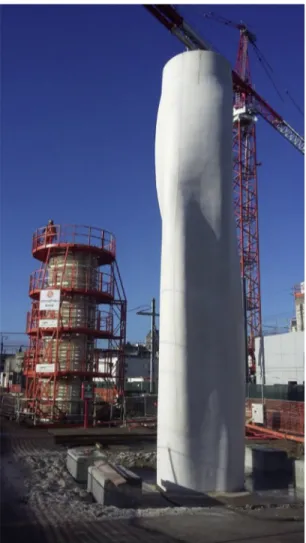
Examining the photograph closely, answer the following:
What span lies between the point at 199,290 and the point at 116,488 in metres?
4.12

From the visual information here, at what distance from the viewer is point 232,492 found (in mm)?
10141

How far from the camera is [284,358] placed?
42.9 meters

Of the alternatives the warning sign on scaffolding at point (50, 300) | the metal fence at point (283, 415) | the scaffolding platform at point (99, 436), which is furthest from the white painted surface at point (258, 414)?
the warning sign on scaffolding at point (50, 300)

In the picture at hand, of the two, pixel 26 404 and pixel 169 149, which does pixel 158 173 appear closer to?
pixel 169 149

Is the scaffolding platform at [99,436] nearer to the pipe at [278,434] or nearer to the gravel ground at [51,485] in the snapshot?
the gravel ground at [51,485]

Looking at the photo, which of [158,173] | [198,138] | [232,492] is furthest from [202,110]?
[232,492]

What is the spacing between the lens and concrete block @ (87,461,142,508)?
876cm

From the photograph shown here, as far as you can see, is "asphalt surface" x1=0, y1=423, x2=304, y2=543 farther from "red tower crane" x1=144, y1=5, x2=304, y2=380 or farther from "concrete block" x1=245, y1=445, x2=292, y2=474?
"red tower crane" x1=144, y1=5, x2=304, y2=380

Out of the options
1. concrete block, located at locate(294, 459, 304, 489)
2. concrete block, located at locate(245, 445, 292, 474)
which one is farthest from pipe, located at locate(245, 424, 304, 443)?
concrete block, located at locate(294, 459, 304, 489)

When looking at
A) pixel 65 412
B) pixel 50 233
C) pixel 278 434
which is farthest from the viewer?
pixel 50 233

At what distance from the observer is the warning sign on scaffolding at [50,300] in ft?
77.7

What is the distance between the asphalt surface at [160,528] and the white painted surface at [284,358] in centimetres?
3374

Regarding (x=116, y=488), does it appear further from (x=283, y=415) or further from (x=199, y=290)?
(x=283, y=415)

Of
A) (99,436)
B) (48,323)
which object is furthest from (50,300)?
(99,436)
